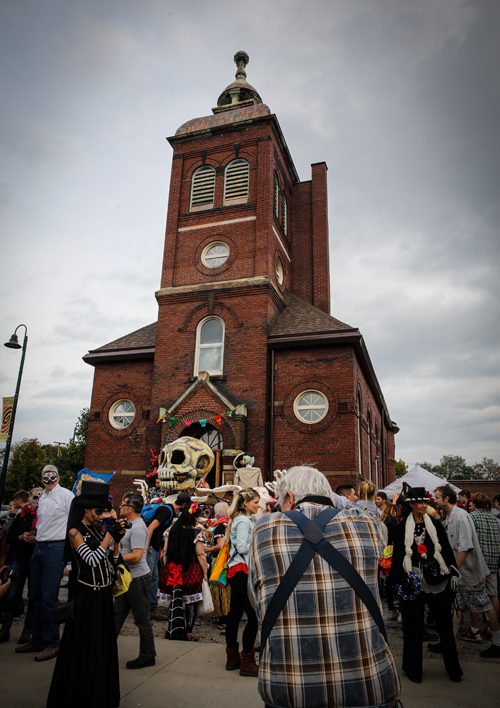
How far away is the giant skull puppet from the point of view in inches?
402

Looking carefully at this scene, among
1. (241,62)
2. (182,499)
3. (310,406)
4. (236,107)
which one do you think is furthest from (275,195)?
(182,499)

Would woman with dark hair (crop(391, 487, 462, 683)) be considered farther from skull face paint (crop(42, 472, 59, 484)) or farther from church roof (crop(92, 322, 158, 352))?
church roof (crop(92, 322, 158, 352))

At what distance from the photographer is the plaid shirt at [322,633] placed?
2193 millimetres

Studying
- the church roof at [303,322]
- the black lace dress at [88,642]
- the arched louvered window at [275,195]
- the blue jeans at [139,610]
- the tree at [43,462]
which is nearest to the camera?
the black lace dress at [88,642]

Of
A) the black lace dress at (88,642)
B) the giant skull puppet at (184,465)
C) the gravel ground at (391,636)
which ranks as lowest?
the gravel ground at (391,636)

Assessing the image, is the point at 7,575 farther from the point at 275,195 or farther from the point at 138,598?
the point at 275,195

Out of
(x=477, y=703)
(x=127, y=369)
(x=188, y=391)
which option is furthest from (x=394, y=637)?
(x=127, y=369)

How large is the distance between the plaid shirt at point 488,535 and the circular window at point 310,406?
332 inches

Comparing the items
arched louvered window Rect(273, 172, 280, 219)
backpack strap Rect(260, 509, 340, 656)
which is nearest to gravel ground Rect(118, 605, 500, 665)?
backpack strap Rect(260, 509, 340, 656)

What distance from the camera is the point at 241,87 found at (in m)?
23.1

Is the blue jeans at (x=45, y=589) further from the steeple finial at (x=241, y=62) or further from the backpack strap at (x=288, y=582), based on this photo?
the steeple finial at (x=241, y=62)

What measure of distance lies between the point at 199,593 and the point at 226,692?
6.15 ft

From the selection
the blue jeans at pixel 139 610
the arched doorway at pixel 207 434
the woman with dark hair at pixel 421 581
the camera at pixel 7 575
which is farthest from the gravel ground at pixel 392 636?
the arched doorway at pixel 207 434

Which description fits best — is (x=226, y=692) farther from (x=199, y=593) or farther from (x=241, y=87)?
(x=241, y=87)
